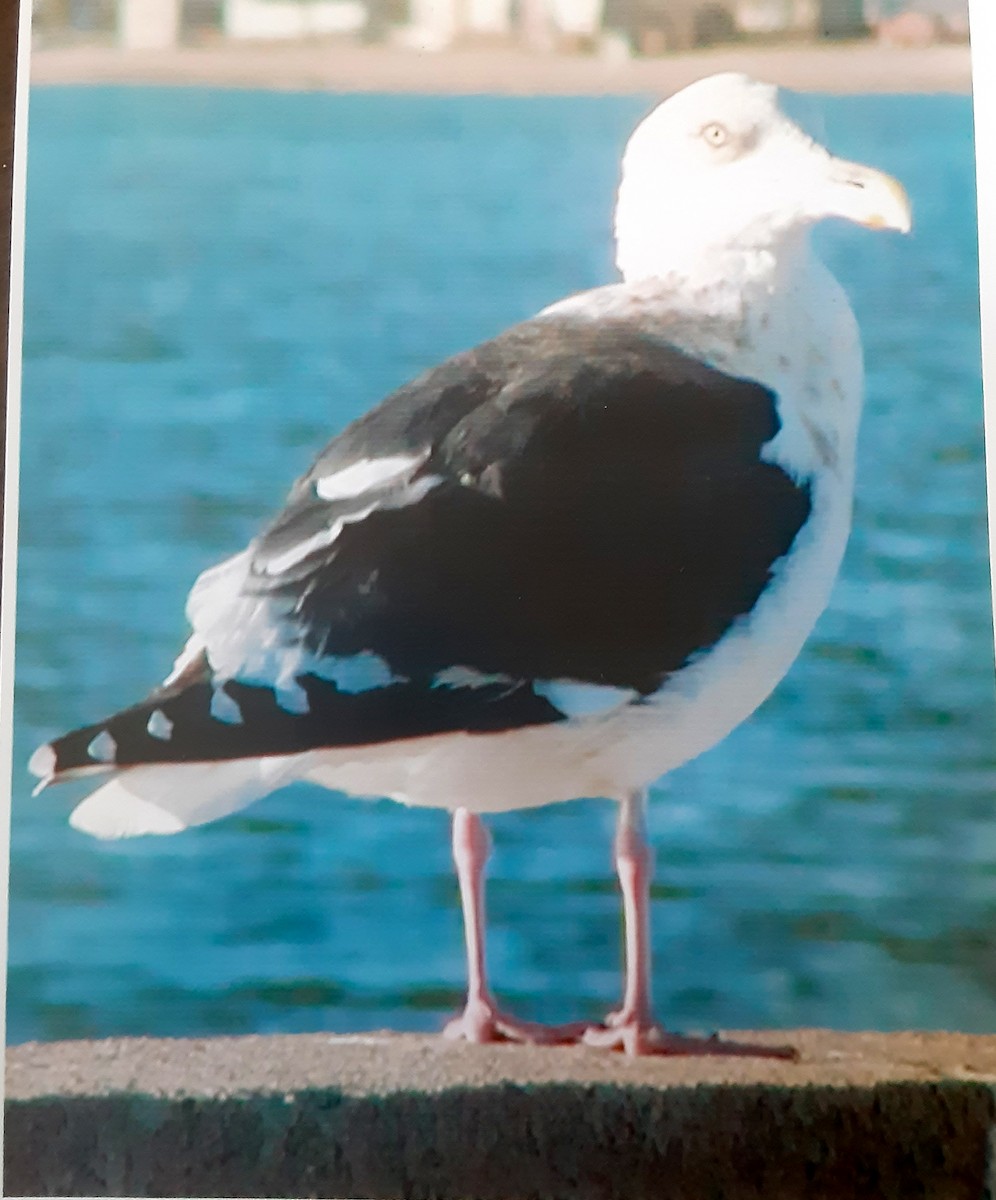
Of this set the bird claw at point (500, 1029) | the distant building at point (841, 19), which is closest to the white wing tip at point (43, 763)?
the bird claw at point (500, 1029)

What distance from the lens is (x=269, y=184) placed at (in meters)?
0.70

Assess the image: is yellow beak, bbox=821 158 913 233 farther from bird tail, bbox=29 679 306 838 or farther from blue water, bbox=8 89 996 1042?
bird tail, bbox=29 679 306 838

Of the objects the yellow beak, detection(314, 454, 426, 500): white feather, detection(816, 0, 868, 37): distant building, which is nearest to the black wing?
detection(314, 454, 426, 500): white feather

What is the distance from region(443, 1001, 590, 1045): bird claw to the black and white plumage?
11cm

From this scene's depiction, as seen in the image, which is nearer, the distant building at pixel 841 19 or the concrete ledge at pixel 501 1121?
the concrete ledge at pixel 501 1121

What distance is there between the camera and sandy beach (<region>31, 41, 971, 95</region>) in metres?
0.70

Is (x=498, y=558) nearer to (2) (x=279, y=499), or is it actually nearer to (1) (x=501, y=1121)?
(2) (x=279, y=499)

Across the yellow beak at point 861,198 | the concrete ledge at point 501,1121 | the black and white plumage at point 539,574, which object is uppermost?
the yellow beak at point 861,198

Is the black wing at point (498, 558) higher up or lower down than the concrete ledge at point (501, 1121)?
higher up

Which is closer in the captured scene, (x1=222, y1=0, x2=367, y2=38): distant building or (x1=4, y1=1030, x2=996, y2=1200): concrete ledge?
(x1=4, y1=1030, x2=996, y2=1200): concrete ledge

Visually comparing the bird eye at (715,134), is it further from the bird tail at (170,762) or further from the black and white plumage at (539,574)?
the bird tail at (170,762)

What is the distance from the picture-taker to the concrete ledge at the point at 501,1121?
61 cm

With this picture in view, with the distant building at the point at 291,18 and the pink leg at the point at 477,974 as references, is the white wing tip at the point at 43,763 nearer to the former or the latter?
the pink leg at the point at 477,974

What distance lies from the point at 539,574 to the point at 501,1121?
0.95 ft
